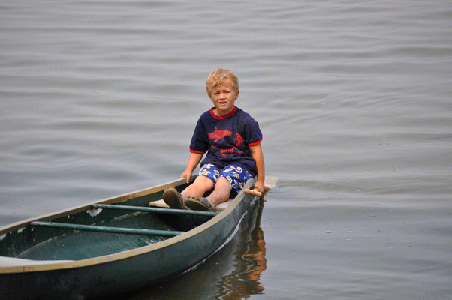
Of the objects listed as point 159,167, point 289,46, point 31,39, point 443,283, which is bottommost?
point 443,283

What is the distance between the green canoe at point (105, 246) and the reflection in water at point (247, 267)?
0.59ft

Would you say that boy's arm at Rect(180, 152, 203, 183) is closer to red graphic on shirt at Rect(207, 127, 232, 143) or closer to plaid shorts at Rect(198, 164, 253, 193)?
plaid shorts at Rect(198, 164, 253, 193)

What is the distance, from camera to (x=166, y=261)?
4.16m

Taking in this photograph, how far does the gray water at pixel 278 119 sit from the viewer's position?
494 centimetres

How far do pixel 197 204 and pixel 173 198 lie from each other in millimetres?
222

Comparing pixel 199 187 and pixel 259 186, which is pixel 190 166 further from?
pixel 259 186

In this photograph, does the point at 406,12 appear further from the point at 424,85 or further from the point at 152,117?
the point at 152,117

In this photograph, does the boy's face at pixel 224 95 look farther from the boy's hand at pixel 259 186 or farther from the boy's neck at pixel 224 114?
the boy's hand at pixel 259 186

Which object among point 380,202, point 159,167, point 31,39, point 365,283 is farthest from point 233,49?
point 365,283

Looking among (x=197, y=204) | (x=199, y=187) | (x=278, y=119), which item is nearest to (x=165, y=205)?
(x=199, y=187)

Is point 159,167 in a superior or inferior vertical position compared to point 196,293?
superior

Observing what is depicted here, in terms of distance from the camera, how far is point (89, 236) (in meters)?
4.84

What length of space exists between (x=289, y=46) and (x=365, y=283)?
10.5 m

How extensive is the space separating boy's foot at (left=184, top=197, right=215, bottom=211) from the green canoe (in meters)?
0.09
